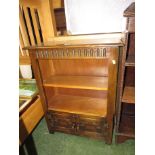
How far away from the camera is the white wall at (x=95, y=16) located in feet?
4.55

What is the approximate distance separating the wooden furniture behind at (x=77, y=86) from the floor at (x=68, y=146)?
11 centimetres

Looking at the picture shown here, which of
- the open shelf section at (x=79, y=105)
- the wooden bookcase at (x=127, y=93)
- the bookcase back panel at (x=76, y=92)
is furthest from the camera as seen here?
the bookcase back panel at (x=76, y=92)

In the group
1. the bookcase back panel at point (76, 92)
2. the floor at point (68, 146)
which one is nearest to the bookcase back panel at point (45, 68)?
Answer: the bookcase back panel at point (76, 92)

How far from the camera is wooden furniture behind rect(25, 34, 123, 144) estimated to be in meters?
1.27

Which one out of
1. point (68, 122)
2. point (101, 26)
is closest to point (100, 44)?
point (101, 26)

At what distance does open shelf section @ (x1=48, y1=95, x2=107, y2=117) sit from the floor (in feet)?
1.38

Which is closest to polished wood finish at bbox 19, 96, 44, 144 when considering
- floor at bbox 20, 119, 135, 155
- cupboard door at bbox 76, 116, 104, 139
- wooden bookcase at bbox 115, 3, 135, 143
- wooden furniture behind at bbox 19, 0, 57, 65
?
floor at bbox 20, 119, 135, 155

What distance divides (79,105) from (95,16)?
1009 mm

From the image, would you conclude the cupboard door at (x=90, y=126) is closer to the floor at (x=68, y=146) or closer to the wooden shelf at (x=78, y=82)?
the floor at (x=68, y=146)

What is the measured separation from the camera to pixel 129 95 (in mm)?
1356

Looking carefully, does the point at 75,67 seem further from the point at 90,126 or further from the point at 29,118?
the point at 29,118

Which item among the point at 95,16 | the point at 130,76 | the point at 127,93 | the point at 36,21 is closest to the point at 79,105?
the point at 127,93
